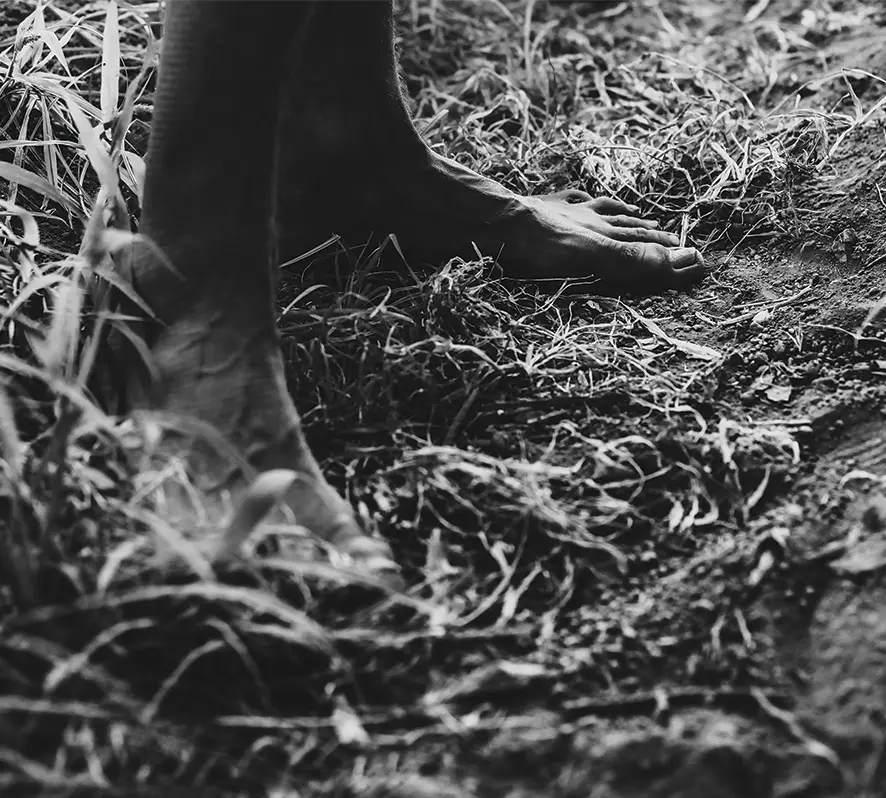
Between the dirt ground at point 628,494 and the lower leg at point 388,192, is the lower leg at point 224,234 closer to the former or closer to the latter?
the dirt ground at point 628,494

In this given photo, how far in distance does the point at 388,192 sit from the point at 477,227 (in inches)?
6.4

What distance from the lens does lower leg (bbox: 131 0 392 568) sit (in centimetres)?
110

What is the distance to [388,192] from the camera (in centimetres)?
154

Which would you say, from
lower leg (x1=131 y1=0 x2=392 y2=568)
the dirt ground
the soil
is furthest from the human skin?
the soil

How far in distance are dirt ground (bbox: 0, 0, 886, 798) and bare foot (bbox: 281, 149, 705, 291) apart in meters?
0.05

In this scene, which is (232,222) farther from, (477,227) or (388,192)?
(477,227)

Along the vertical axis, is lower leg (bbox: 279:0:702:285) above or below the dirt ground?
above

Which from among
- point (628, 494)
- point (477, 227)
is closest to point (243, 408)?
point (628, 494)

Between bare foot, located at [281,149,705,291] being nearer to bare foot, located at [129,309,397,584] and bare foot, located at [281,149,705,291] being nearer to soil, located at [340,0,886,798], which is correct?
soil, located at [340,0,886,798]

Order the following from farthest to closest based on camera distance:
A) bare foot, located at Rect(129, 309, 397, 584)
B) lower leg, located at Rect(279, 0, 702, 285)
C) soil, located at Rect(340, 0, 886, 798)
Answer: lower leg, located at Rect(279, 0, 702, 285) → bare foot, located at Rect(129, 309, 397, 584) → soil, located at Rect(340, 0, 886, 798)

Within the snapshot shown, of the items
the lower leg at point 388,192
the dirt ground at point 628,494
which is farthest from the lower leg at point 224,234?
the lower leg at point 388,192

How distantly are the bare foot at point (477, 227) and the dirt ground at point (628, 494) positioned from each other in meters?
0.05

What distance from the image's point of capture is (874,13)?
7.89 feet

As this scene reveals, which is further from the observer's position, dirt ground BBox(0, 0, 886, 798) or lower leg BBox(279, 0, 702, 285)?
lower leg BBox(279, 0, 702, 285)
